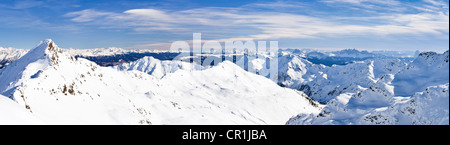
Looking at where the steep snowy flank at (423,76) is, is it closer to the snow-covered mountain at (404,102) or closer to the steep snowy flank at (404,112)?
the snow-covered mountain at (404,102)

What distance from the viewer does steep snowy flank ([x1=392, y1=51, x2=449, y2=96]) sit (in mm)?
66688

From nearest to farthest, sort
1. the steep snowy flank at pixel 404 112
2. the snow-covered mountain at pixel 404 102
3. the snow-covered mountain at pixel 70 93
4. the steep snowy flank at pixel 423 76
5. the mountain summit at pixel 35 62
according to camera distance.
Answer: the steep snowy flank at pixel 404 112
the snow-covered mountain at pixel 404 102
the snow-covered mountain at pixel 70 93
the mountain summit at pixel 35 62
the steep snowy flank at pixel 423 76

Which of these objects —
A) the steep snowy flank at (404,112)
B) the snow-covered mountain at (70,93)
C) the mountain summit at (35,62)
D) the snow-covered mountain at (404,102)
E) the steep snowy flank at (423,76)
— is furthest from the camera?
the steep snowy flank at (423,76)

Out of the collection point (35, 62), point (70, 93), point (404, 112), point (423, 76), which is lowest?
point (404, 112)

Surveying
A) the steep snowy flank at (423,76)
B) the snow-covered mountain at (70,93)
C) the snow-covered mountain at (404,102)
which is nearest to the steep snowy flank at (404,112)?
the snow-covered mountain at (404,102)

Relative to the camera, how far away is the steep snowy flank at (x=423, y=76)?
219ft

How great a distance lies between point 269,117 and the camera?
172 m

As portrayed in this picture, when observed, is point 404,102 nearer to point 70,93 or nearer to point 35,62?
point 70,93

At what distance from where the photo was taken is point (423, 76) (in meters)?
71.8

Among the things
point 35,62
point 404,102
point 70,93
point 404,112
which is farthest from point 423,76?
point 35,62

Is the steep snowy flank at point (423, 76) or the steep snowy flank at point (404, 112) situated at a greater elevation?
the steep snowy flank at point (423, 76)

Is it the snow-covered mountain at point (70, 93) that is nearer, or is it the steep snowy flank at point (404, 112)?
the steep snowy flank at point (404, 112)
